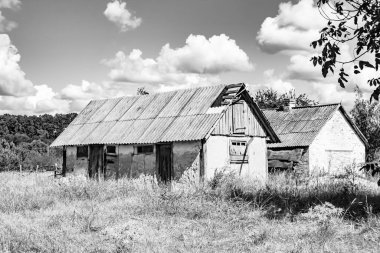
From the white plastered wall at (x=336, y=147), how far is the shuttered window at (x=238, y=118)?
6447mm

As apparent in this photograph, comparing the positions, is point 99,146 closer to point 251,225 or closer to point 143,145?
point 143,145

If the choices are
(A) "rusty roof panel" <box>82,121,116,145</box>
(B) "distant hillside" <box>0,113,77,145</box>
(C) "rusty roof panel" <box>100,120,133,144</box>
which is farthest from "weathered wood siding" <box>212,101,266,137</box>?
(B) "distant hillside" <box>0,113,77,145</box>

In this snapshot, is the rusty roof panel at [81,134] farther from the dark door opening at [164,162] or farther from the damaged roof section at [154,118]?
the dark door opening at [164,162]

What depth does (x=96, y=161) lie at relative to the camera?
21719mm

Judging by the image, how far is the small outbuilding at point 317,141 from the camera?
24844 millimetres

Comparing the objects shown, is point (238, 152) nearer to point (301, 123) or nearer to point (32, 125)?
point (301, 123)

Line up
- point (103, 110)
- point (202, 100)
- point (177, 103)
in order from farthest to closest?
point (103, 110) → point (177, 103) → point (202, 100)

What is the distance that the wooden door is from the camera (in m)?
21.4

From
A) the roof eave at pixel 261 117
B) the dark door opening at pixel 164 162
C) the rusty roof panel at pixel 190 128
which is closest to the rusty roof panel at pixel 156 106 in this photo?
the rusty roof panel at pixel 190 128

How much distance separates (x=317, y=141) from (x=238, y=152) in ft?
24.4

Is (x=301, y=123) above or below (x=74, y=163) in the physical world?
above

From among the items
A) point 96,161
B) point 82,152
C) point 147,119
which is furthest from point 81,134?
point 147,119

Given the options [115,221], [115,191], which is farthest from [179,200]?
[115,191]

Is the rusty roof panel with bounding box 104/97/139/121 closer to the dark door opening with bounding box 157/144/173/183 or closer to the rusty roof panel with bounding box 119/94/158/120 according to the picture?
the rusty roof panel with bounding box 119/94/158/120
